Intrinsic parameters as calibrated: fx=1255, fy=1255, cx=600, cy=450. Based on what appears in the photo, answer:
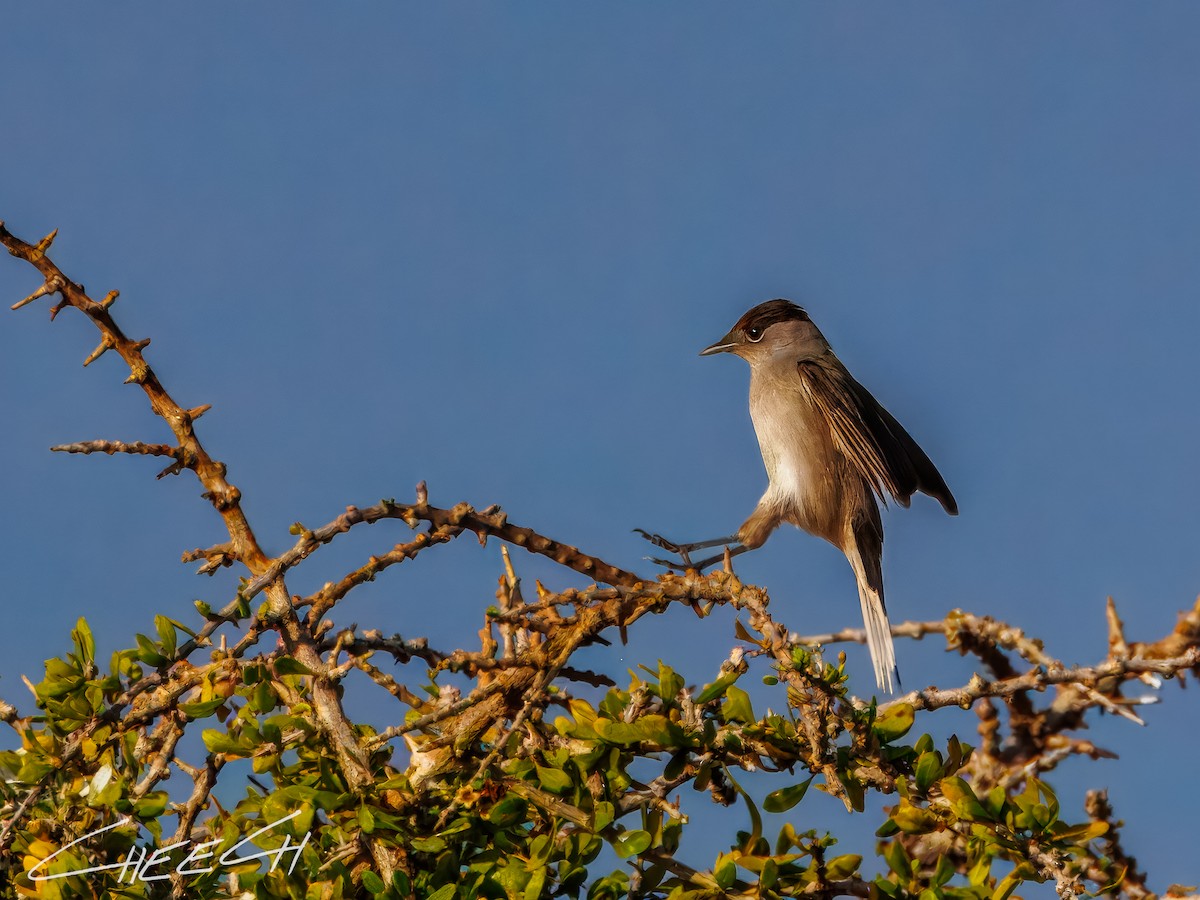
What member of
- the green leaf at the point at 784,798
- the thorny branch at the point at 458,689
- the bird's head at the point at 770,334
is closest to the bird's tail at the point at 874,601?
the bird's head at the point at 770,334

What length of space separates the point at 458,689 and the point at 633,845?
0.69 m

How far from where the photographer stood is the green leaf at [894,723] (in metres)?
3.32

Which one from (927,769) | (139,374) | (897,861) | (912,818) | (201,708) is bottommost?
(201,708)

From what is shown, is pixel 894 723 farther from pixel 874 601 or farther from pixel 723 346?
pixel 723 346

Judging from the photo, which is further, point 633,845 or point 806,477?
point 806,477

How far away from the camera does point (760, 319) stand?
7.71 m

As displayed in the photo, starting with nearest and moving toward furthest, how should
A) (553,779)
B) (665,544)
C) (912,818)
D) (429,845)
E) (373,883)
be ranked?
1. (373,883)
2. (429,845)
3. (553,779)
4. (912,818)
5. (665,544)

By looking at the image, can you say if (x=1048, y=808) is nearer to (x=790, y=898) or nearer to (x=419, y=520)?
(x=790, y=898)

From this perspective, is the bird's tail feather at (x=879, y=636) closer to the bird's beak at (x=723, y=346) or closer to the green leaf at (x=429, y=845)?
the bird's beak at (x=723, y=346)

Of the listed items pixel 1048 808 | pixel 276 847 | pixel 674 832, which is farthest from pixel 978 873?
pixel 276 847

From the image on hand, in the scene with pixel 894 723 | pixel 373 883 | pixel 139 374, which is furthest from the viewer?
pixel 139 374

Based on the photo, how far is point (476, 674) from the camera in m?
3.46

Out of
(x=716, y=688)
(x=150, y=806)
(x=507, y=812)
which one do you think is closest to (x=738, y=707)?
(x=716, y=688)

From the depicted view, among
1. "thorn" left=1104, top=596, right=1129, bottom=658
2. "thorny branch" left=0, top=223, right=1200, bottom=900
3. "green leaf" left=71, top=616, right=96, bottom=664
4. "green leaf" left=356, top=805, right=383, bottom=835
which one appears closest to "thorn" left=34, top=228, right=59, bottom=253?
"thorny branch" left=0, top=223, right=1200, bottom=900
